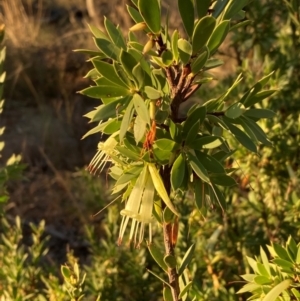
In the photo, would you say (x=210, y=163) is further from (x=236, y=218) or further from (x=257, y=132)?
(x=236, y=218)

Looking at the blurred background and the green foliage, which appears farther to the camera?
the blurred background

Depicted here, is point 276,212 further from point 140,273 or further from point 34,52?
point 34,52

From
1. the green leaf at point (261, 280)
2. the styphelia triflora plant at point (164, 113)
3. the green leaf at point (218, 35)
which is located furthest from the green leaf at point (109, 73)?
the green leaf at point (261, 280)

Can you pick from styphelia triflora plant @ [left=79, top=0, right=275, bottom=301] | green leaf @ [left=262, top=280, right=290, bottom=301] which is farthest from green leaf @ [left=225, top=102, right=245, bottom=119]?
green leaf @ [left=262, top=280, right=290, bottom=301]

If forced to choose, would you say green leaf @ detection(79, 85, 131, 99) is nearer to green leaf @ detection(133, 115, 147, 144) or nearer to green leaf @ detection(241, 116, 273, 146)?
green leaf @ detection(133, 115, 147, 144)

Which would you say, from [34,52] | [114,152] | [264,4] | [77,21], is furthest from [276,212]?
[77,21]

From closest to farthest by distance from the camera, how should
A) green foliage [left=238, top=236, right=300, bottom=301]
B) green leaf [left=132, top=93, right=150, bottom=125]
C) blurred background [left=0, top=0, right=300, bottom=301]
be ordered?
green leaf [left=132, top=93, right=150, bottom=125], green foliage [left=238, top=236, right=300, bottom=301], blurred background [left=0, top=0, right=300, bottom=301]
